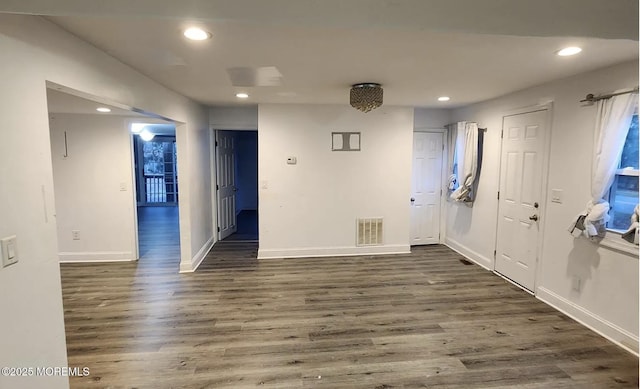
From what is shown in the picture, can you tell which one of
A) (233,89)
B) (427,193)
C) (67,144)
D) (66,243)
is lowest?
(66,243)

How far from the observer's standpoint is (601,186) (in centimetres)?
279

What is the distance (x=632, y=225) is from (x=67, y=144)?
6179 mm

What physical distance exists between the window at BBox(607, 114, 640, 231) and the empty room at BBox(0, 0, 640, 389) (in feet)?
0.05

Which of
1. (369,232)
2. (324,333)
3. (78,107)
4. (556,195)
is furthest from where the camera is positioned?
(369,232)

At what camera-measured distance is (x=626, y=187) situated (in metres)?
2.75

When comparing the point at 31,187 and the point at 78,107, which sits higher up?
the point at 78,107

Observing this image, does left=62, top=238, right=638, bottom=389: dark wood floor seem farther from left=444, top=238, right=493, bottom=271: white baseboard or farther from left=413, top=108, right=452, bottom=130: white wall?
left=413, top=108, right=452, bottom=130: white wall

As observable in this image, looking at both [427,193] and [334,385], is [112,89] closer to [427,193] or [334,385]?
[334,385]

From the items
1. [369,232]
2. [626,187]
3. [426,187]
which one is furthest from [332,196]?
[626,187]

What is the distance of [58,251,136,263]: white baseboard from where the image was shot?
4746 millimetres

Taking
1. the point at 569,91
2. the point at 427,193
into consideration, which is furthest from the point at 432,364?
the point at 427,193

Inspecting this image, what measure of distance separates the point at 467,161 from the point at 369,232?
172 cm

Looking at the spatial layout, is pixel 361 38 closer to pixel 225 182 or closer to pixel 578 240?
pixel 578 240

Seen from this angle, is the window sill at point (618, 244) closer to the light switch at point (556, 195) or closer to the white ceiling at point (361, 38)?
the light switch at point (556, 195)
